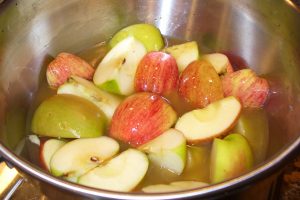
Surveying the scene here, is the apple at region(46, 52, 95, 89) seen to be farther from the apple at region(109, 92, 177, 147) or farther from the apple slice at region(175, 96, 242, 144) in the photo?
the apple slice at region(175, 96, 242, 144)

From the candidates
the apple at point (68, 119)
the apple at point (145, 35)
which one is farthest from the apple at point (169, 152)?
the apple at point (145, 35)

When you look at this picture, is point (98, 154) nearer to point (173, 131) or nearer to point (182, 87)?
point (173, 131)

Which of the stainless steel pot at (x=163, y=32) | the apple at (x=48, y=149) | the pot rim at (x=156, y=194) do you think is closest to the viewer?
the pot rim at (x=156, y=194)

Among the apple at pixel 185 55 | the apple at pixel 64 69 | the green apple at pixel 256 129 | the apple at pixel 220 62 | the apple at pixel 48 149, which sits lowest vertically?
the green apple at pixel 256 129

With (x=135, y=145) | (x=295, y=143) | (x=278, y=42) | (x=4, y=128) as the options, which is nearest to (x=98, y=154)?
(x=135, y=145)

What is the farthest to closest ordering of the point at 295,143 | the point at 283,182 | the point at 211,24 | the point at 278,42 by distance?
the point at 211,24 < the point at 278,42 < the point at 283,182 < the point at 295,143

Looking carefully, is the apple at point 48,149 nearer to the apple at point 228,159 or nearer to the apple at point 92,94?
the apple at point 92,94

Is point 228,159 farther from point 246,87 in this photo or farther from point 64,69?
point 64,69

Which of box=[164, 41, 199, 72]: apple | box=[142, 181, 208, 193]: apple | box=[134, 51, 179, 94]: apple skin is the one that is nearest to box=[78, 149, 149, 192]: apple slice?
box=[142, 181, 208, 193]: apple
